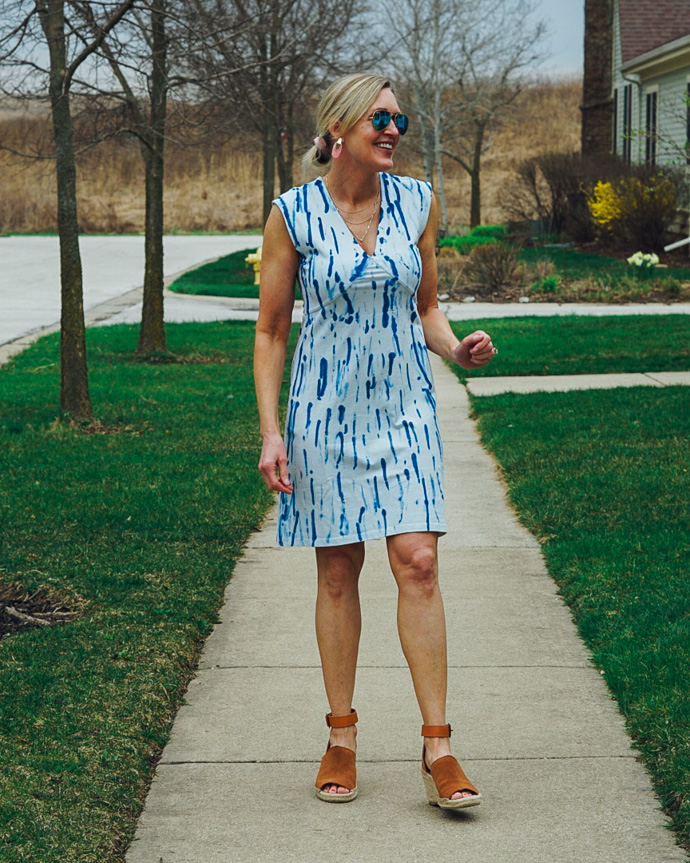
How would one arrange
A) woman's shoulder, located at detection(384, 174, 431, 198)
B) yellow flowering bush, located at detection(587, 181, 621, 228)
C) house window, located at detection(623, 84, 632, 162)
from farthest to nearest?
1. house window, located at detection(623, 84, 632, 162)
2. yellow flowering bush, located at detection(587, 181, 621, 228)
3. woman's shoulder, located at detection(384, 174, 431, 198)

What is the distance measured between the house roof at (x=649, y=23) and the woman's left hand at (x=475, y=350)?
30337 millimetres

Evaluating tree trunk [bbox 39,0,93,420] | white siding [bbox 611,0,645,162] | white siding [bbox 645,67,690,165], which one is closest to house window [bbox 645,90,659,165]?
white siding [bbox 645,67,690,165]

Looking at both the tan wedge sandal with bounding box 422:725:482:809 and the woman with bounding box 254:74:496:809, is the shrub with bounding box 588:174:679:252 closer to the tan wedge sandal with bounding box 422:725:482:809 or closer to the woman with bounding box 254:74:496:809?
the woman with bounding box 254:74:496:809

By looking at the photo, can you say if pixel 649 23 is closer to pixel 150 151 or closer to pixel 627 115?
pixel 627 115

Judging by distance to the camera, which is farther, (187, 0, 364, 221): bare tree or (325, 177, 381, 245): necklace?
(187, 0, 364, 221): bare tree

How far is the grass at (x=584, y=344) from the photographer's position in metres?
11.8

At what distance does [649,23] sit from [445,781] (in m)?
32.5

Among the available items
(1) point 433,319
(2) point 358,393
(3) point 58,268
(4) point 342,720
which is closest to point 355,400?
(2) point 358,393

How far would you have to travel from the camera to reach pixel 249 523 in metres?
6.40

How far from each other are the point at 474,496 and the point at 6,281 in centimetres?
2141

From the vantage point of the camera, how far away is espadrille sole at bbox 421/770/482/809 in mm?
3028

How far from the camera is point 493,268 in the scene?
68.2 ft

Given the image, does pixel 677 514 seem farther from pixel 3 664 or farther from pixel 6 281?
pixel 6 281

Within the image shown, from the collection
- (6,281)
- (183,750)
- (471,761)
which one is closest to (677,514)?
(471,761)
